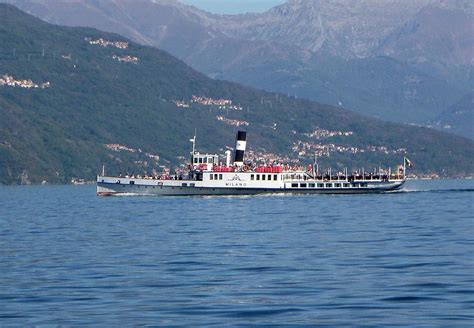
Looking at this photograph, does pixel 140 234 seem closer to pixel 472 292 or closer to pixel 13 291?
pixel 13 291

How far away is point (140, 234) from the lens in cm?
11625

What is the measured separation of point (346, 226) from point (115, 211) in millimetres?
49373

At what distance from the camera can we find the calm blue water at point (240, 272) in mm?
62625

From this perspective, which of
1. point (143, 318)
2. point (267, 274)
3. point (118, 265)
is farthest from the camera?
point (118, 265)

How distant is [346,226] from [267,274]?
47132 mm

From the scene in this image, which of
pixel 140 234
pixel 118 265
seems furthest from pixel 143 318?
pixel 140 234

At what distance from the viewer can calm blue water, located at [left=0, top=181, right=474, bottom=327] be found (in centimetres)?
6262

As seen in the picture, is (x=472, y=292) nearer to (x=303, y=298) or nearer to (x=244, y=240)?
(x=303, y=298)

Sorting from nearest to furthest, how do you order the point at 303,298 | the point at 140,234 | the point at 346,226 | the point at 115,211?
the point at 303,298 → the point at 140,234 → the point at 346,226 → the point at 115,211

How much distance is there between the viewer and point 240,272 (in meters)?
80.1

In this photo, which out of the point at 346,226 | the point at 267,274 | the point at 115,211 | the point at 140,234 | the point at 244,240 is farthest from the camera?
the point at 115,211

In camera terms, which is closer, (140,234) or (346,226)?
(140,234)

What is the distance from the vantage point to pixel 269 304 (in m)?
65.6

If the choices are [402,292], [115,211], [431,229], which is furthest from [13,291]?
[115,211]
